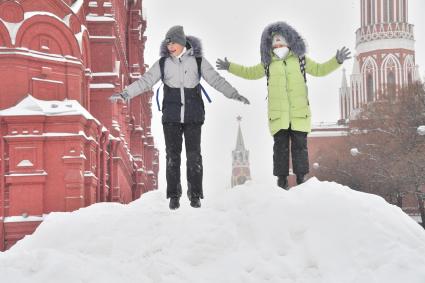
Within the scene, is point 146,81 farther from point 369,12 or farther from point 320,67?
point 369,12

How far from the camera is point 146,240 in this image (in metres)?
9.24

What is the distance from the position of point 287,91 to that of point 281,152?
2.67ft

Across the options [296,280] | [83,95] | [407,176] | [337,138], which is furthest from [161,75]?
[337,138]

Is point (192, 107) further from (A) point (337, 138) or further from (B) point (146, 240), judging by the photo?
(A) point (337, 138)

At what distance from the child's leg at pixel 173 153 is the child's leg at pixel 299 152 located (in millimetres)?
1528

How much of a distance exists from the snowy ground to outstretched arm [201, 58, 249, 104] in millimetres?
1177

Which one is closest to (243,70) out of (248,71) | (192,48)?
(248,71)

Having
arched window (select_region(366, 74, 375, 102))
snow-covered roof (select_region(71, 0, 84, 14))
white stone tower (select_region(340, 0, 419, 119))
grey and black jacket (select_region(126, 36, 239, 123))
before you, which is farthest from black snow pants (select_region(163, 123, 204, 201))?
arched window (select_region(366, 74, 375, 102))

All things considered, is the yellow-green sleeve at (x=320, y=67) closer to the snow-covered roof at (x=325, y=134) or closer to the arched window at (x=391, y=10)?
the snow-covered roof at (x=325, y=134)

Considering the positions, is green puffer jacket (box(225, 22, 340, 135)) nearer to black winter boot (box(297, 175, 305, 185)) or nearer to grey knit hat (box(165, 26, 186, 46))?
black winter boot (box(297, 175, 305, 185))

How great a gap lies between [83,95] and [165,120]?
770 centimetres

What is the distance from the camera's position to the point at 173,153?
36.3 feet

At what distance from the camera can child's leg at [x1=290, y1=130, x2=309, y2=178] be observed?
1148cm

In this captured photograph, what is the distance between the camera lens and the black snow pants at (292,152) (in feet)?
37.7
